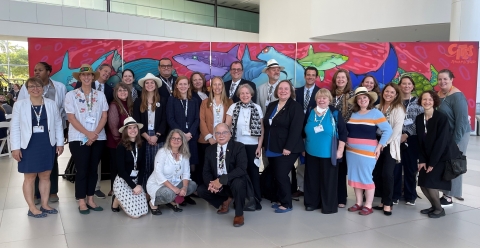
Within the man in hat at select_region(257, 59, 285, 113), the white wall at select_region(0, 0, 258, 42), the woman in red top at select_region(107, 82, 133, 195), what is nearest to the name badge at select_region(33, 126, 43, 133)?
the woman in red top at select_region(107, 82, 133, 195)

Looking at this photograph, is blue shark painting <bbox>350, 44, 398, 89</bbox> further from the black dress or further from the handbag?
the handbag

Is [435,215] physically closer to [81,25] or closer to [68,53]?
[68,53]

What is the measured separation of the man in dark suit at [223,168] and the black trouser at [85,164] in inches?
48.9

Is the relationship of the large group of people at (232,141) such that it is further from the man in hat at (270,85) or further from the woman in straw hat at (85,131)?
the man in hat at (270,85)

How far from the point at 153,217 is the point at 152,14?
502 inches

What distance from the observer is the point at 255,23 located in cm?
1819

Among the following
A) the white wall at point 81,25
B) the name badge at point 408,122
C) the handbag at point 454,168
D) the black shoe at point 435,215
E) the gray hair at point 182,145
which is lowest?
the black shoe at point 435,215

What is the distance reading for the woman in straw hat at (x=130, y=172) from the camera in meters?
3.74

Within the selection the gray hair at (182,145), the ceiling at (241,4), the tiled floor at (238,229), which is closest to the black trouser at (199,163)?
the tiled floor at (238,229)

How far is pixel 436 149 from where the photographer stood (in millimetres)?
3721

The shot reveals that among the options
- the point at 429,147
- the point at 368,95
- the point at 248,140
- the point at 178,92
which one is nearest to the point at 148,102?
the point at 178,92

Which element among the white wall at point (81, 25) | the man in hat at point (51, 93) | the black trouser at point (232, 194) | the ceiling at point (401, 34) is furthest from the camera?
the white wall at point (81, 25)

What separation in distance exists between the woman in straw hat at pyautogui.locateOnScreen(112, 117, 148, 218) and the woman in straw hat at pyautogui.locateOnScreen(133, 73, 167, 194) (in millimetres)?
211

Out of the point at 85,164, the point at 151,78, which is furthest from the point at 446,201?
the point at 85,164
